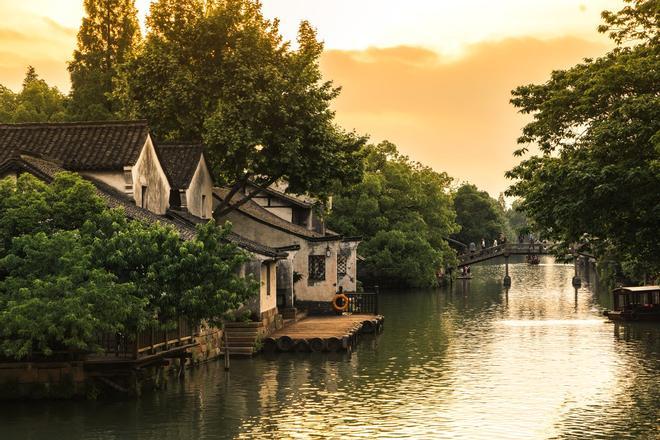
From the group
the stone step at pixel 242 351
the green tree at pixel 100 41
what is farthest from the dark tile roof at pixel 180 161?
the green tree at pixel 100 41

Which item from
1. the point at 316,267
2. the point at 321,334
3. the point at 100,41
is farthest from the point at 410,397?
the point at 100,41

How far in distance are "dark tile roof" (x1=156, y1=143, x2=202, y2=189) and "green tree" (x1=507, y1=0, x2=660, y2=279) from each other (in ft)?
62.3

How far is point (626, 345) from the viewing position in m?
52.1

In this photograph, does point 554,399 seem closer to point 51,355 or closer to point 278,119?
point 51,355

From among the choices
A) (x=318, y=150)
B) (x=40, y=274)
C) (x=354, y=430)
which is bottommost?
(x=354, y=430)

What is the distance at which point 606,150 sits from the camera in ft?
116

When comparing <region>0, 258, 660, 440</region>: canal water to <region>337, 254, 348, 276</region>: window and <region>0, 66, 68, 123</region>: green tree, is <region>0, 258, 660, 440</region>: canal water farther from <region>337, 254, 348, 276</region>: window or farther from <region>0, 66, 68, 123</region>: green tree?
<region>0, 66, 68, 123</region>: green tree

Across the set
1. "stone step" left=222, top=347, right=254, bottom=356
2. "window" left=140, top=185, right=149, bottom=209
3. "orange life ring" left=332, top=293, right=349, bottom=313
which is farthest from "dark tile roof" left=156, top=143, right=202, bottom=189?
"orange life ring" left=332, top=293, right=349, bottom=313

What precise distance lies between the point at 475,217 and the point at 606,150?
136340 millimetres

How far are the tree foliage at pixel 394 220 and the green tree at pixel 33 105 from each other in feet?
96.1

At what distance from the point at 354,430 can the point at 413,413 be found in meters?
3.35

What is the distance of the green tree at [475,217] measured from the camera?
170000 millimetres

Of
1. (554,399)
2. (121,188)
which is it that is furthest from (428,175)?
(554,399)

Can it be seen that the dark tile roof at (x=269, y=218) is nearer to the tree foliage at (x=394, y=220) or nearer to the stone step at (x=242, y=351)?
the stone step at (x=242, y=351)
